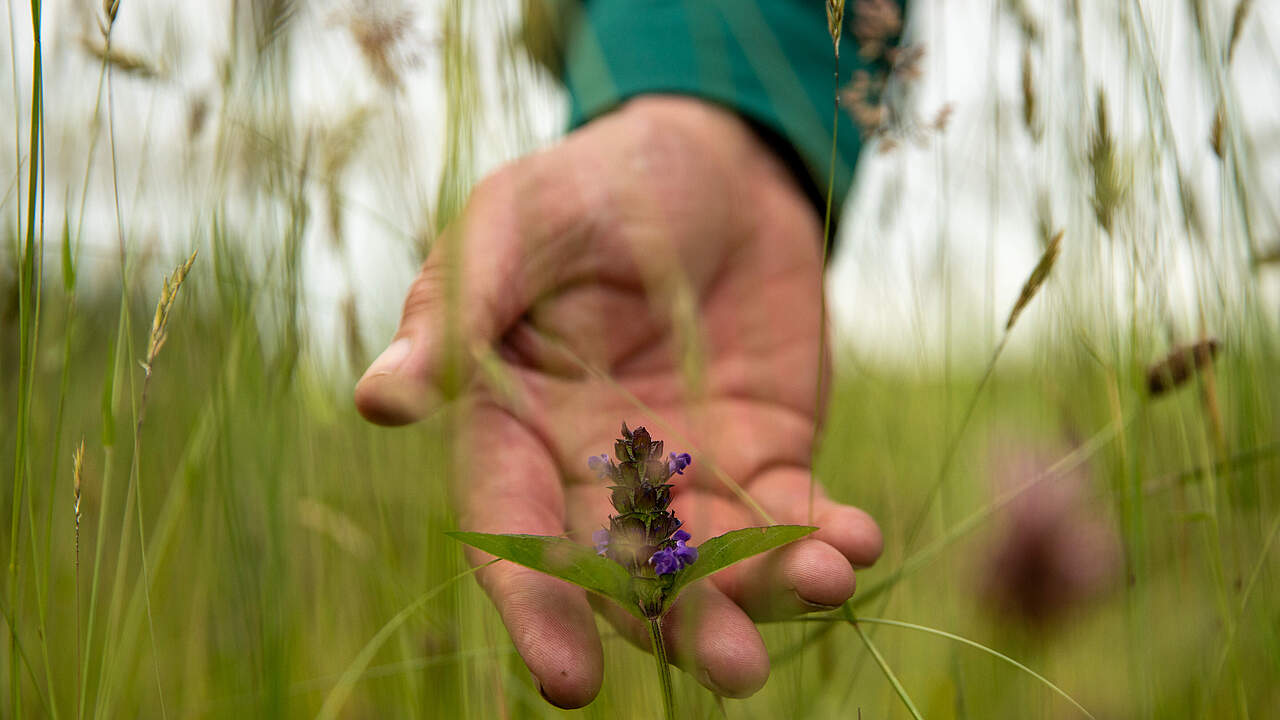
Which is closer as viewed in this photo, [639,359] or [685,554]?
[685,554]

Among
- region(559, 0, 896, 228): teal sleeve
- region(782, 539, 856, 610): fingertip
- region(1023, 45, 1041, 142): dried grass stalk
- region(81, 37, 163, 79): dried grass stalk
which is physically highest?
region(559, 0, 896, 228): teal sleeve

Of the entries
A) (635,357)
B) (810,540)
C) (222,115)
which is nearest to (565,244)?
(635,357)

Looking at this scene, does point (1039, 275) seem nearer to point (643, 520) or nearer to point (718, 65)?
point (643, 520)

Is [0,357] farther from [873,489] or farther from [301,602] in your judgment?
[873,489]

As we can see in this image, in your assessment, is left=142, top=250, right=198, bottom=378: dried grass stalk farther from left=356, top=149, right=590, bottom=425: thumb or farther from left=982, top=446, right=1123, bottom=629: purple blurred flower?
left=982, top=446, right=1123, bottom=629: purple blurred flower

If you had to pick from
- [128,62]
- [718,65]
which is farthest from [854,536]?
[718,65]

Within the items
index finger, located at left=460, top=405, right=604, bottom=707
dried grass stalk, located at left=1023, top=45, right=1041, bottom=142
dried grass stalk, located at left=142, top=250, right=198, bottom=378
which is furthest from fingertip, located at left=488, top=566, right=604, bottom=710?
dried grass stalk, located at left=1023, top=45, right=1041, bottom=142
